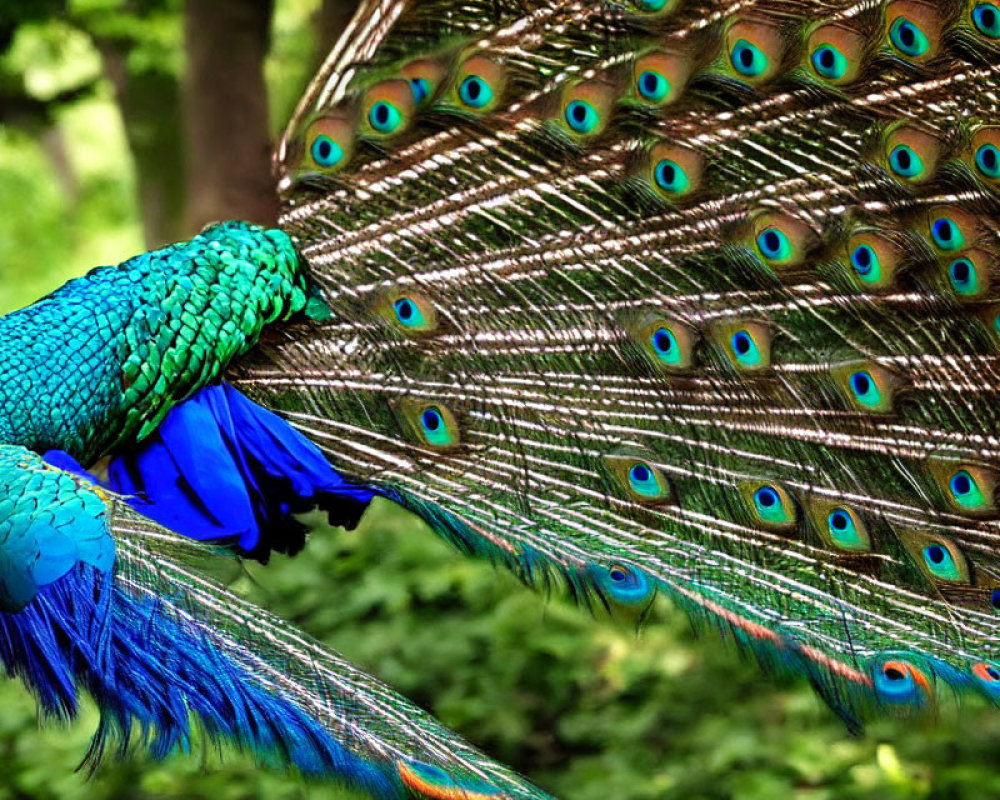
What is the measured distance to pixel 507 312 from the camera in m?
2.86

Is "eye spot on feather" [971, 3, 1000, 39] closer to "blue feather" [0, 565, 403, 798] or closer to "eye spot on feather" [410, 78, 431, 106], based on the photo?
"eye spot on feather" [410, 78, 431, 106]

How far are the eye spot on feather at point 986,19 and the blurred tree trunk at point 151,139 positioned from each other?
4883mm

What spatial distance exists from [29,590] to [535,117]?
53.7 inches

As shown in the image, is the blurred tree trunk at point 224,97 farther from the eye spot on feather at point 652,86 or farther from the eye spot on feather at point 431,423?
the eye spot on feather at point 652,86

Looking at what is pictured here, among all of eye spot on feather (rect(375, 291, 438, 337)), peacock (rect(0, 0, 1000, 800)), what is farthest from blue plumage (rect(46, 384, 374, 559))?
eye spot on feather (rect(375, 291, 438, 337))

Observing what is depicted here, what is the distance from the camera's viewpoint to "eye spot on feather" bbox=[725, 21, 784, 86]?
261 centimetres

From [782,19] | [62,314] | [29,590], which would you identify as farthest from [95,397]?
[782,19]

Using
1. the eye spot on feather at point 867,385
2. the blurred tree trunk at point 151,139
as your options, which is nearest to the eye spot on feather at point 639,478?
the eye spot on feather at point 867,385

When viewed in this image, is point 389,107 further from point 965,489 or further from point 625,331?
point 965,489

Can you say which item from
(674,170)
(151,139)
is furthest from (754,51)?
(151,139)

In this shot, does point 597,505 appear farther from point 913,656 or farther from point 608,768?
point 608,768

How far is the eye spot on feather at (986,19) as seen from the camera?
2461mm

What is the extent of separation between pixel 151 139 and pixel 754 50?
4.90 metres

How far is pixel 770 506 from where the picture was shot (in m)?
2.77
